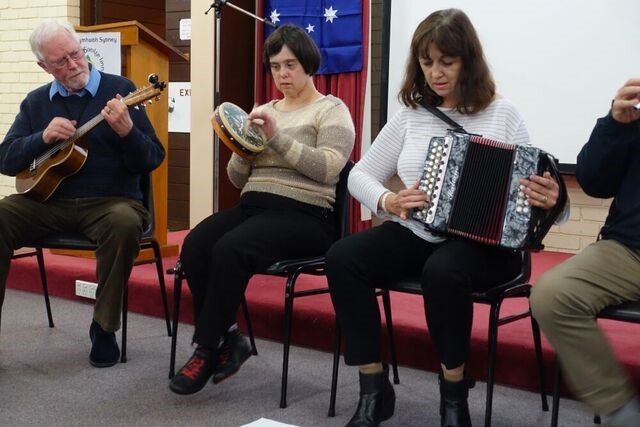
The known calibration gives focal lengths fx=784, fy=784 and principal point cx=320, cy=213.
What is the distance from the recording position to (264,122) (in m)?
2.32

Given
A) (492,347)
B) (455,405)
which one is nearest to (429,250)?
(492,347)

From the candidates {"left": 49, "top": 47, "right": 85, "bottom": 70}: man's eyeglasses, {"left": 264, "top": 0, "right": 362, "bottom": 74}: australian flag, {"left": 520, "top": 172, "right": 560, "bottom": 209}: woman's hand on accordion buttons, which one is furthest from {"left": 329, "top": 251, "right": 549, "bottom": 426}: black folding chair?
{"left": 264, "top": 0, "right": 362, "bottom": 74}: australian flag

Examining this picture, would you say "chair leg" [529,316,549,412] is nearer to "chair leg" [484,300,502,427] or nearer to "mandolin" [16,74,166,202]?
"chair leg" [484,300,502,427]

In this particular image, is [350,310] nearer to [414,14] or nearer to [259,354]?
[259,354]

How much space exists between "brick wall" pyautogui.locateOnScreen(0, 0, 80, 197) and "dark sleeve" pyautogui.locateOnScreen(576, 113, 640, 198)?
4172 mm

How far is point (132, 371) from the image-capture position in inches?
103

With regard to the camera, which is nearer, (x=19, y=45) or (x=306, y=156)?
(x=306, y=156)

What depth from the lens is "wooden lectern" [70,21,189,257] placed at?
3715mm

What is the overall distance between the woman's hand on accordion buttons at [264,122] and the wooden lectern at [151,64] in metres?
1.50

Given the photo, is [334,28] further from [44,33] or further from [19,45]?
[19,45]

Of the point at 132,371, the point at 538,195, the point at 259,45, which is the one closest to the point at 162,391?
the point at 132,371

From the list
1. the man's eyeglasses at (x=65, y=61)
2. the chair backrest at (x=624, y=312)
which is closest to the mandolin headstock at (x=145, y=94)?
the man's eyeglasses at (x=65, y=61)

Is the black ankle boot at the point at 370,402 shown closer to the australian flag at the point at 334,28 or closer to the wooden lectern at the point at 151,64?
the wooden lectern at the point at 151,64

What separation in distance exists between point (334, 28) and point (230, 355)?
2.38 meters
